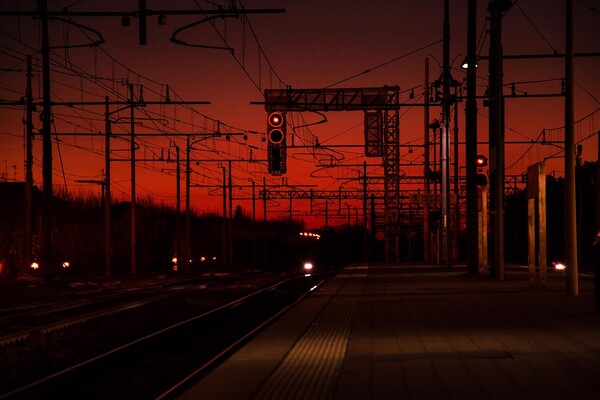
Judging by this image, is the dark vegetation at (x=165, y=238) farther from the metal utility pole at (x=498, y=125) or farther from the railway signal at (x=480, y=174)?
the metal utility pole at (x=498, y=125)

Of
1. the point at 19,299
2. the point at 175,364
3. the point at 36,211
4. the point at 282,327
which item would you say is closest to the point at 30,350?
the point at 175,364

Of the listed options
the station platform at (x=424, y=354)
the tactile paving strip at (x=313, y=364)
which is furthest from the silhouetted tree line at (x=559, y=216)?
the tactile paving strip at (x=313, y=364)

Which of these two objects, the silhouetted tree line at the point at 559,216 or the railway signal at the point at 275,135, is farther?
the silhouetted tree line at the point at 559,216

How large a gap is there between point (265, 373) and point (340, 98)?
37936 mm

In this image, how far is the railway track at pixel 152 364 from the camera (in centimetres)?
1281

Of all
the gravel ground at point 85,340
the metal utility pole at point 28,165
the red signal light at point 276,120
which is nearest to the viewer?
the gravel ground at point 85,340

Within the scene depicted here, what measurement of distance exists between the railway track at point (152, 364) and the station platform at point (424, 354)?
779 millimetres

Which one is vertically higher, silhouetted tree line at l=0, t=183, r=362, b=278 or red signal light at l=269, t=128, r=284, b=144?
red signal light at l=269, t=128, r=284, b=144

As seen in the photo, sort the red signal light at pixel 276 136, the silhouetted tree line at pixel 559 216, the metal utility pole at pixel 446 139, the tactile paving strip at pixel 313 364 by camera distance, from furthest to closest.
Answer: the silhouetted tree line at pixel 559 216
the metal utility pole at pixel 446 139
the red signal light at pixel 276 136
the tactile paving strip at pixel 313 364

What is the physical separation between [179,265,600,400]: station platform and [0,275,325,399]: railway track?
2.56 ft

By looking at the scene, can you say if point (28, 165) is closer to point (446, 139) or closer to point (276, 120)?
point (446, 139)

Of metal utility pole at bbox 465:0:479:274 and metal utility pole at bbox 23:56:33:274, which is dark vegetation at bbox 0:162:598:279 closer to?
metal utility pole at bbox 23:56:33:274

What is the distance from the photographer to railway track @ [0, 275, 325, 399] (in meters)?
12.8

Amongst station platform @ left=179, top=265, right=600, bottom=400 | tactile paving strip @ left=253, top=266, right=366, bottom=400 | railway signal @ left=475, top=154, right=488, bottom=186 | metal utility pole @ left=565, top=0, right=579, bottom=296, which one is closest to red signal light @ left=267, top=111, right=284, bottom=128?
station platform @ left=179, top=265, right=600, bottom=400
